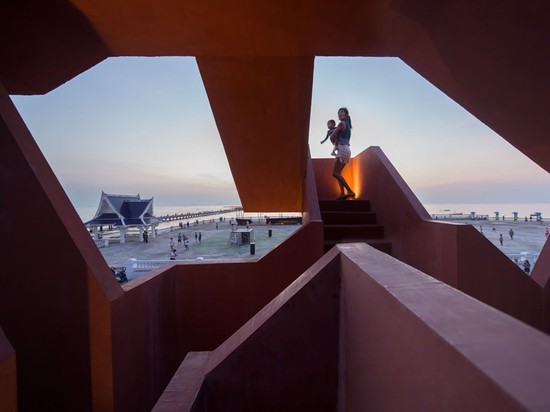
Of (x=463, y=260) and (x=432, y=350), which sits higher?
(x=432, y=350)

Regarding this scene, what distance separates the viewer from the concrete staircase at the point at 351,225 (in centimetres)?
559

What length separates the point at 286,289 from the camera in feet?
8.62

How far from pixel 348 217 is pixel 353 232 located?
1.90ft

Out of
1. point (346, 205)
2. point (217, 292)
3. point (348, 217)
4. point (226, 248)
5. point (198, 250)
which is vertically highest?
point (346, 205)

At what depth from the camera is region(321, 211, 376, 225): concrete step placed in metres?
6.23

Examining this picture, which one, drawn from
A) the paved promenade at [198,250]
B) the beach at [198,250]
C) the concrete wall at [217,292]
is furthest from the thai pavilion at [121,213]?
the concrete wall at [217,292]

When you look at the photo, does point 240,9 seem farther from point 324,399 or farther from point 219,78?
point 324,399

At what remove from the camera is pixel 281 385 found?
2279 mm

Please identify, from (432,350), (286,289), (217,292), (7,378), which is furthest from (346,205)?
(7,378)

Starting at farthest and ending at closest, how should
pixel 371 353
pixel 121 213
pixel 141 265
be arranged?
pixel 121 213 < pixel 141 265 < pixel 371 353

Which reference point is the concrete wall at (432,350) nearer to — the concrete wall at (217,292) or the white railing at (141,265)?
the concrete wall at (217,292)

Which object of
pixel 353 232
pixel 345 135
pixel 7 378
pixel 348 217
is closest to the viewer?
pixel 7 378

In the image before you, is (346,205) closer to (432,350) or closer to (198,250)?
(432,350)

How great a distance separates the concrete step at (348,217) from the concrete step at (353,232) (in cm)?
42
